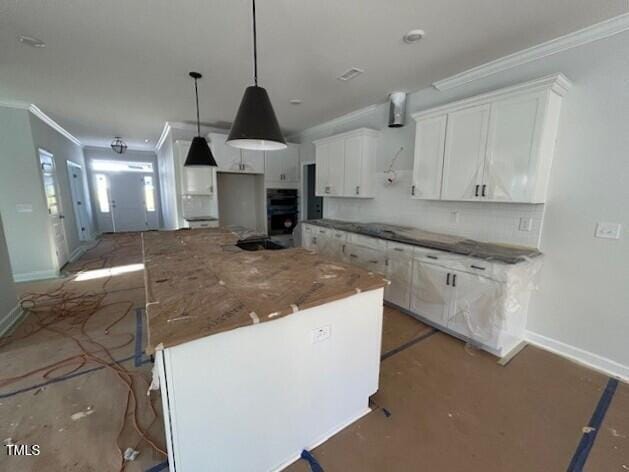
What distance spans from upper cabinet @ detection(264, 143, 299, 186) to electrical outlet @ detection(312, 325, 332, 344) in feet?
14.3

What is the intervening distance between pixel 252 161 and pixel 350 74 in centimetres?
286

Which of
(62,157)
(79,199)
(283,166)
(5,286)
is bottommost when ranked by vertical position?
(5,286)

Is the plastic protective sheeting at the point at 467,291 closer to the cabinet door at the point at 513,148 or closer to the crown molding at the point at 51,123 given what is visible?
the cabinet door at the point at 513,148

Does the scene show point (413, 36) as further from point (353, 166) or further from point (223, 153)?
point (223, 153)

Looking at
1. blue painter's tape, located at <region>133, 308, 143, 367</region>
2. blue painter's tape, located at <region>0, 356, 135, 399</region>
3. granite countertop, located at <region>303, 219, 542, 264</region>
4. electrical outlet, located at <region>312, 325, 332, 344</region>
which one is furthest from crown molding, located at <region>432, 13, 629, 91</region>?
blue painter's tape, located at <region>0, 356, 135, 399</region>

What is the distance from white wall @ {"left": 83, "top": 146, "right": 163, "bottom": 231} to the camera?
7.82m

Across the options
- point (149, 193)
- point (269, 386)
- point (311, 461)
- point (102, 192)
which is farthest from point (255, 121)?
point (102, 192)

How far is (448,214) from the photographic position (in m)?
3.07

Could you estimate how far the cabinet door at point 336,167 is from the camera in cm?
415

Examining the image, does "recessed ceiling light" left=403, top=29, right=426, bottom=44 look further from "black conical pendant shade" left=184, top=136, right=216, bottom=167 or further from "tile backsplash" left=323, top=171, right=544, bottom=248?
"black conical pendant shade" left=184, top=136, right=216, bottom=167

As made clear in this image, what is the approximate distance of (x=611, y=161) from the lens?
2047 mm

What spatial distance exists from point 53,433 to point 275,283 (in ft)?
5.34

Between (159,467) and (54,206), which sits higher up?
(54,206)

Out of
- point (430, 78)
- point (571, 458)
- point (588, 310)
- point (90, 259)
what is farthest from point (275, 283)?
point (90, 259)
